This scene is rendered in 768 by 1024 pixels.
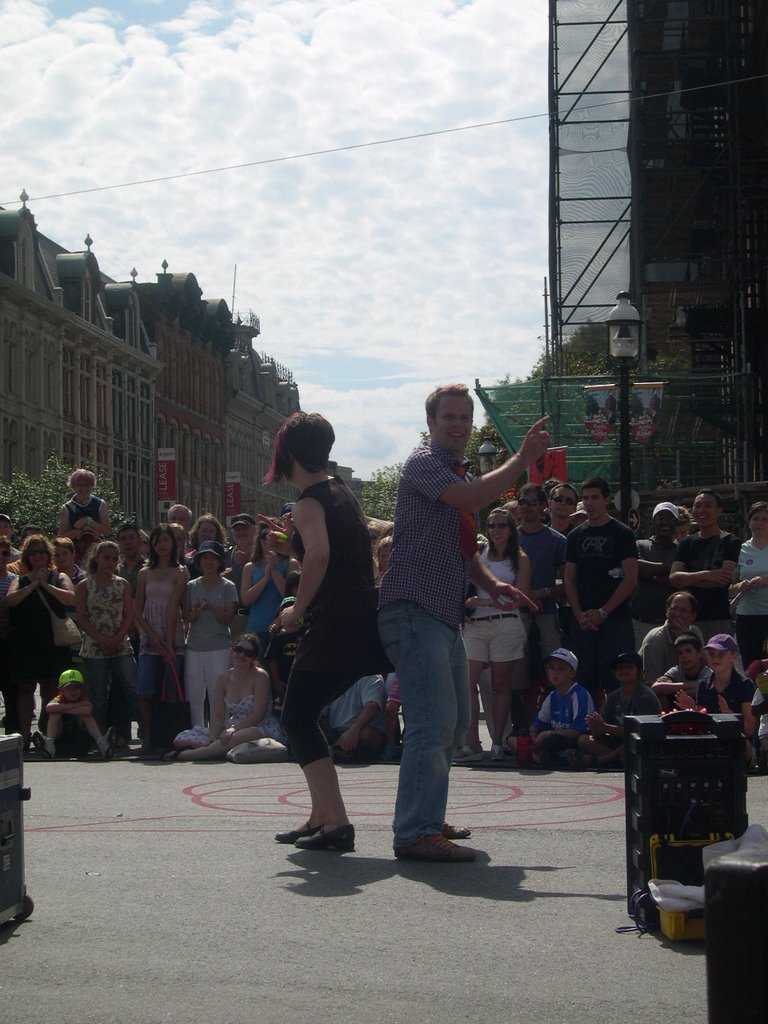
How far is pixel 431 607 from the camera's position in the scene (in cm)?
651

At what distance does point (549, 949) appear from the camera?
15.9 feet

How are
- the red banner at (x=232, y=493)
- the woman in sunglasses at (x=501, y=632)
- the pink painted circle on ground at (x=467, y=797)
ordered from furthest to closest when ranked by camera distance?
the red banner at (x=232, y=493) < the woman in sunglasses at (x=501, y=632) < the pink painted circle on ground at (x=467, y=797)

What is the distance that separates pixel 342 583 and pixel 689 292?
2744 centimetres

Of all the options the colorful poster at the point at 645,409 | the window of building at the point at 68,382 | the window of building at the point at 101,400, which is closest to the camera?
the colorful poster at the point at 645,409

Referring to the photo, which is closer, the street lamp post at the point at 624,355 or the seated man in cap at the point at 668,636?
the seated man in cap at the point at 668,636

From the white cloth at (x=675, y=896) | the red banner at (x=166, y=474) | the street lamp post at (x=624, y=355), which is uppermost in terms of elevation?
the red banner at (x=166, y=474)

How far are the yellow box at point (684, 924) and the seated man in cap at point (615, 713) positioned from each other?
5391mm

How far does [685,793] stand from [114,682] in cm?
828

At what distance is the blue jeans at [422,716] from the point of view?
6.43 metres

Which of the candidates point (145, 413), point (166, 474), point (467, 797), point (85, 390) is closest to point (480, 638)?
point (467, 797)

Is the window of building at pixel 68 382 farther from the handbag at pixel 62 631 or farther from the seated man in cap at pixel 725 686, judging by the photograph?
the seated man in cap at pixel 725 686

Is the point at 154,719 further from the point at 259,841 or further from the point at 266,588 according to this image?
the point at 259,841

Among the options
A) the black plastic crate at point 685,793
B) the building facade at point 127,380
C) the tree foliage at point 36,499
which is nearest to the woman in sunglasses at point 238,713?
the black plastic crate at point 685,793

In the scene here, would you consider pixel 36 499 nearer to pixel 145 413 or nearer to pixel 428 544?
pixel 145 413
